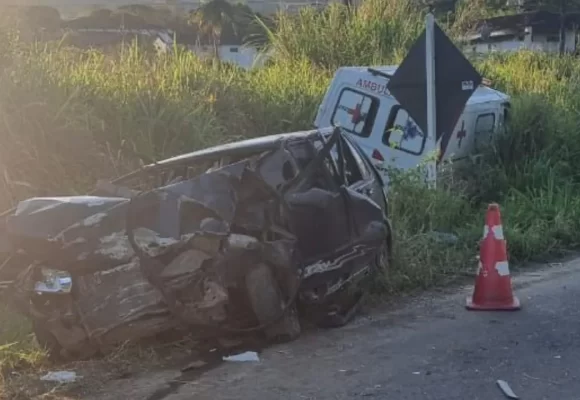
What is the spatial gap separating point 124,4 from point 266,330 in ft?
108

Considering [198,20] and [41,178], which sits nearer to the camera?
[41,178]

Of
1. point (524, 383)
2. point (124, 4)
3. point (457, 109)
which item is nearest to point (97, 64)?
point (457, 109)

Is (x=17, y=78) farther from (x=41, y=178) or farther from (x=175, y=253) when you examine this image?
(x=175, y=253)

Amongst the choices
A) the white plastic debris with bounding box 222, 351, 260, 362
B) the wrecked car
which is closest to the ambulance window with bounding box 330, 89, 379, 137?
the wrecked car

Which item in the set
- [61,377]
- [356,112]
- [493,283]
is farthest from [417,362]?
Answer: [356,112]

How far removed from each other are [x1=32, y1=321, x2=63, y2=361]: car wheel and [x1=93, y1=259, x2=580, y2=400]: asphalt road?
0.62 meters

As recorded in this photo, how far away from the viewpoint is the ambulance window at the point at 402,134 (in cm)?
1234

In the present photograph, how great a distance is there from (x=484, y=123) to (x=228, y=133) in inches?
143

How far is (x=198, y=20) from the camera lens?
3019 centimetres

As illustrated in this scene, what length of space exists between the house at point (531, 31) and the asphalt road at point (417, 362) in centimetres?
2208

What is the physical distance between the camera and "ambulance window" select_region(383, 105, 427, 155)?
40.5 ft

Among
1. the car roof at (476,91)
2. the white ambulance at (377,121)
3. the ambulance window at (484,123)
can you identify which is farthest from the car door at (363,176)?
the ambulance window at (484,123)

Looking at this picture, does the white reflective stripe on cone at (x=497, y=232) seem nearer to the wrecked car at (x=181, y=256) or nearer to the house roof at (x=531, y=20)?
the wrecked car at (x=181, y=256)

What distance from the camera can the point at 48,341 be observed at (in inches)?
254
